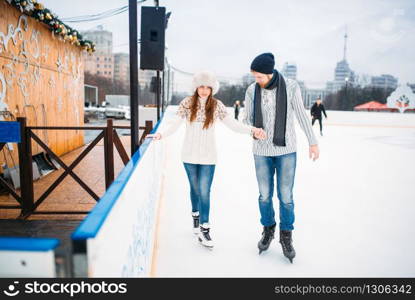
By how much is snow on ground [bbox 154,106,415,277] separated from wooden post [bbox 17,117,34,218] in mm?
1350

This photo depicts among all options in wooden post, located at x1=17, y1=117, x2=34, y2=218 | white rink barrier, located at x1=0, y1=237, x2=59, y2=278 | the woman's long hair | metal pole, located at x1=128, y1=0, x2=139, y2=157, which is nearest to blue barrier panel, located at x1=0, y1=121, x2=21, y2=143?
wooden post, located at x1=17, y1=117, x2=34, y2=218

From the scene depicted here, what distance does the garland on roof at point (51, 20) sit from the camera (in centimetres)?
456

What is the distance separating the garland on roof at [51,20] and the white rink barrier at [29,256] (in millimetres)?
4628

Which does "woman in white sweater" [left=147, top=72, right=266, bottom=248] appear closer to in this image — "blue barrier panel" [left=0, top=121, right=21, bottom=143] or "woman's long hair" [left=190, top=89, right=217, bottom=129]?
"woman's long hair" [left=190, top=89, right=217, bottom=129]

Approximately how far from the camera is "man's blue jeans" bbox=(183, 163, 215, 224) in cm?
257

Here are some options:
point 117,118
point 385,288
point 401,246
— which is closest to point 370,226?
point 401,246

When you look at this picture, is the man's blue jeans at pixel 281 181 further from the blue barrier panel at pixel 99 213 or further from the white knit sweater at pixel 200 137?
the blue barrier panel at pixel 99 213

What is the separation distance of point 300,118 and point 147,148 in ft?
3.74

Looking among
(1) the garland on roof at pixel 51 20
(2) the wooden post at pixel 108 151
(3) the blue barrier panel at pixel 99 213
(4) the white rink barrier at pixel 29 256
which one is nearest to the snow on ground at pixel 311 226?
(2) the wooden post at pixel 108 151

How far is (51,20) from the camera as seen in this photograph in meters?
5.52

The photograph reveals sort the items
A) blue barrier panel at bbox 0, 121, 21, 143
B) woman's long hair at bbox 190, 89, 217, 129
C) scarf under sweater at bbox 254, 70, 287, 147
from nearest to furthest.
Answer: scarf under sweater at bbox 254, 70, 287, 147 < woman's long hair at bbox 190, 89, 217, 129 < blue barrier panel at bbox 0, 121, 21, 143

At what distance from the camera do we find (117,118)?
20.8 m

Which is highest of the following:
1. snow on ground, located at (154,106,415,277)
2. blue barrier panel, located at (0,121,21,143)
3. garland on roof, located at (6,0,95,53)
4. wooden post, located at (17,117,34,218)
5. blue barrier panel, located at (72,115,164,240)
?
garland on roof, located at (6,0,95,53)

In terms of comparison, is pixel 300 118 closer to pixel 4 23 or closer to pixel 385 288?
pixel 385 288
